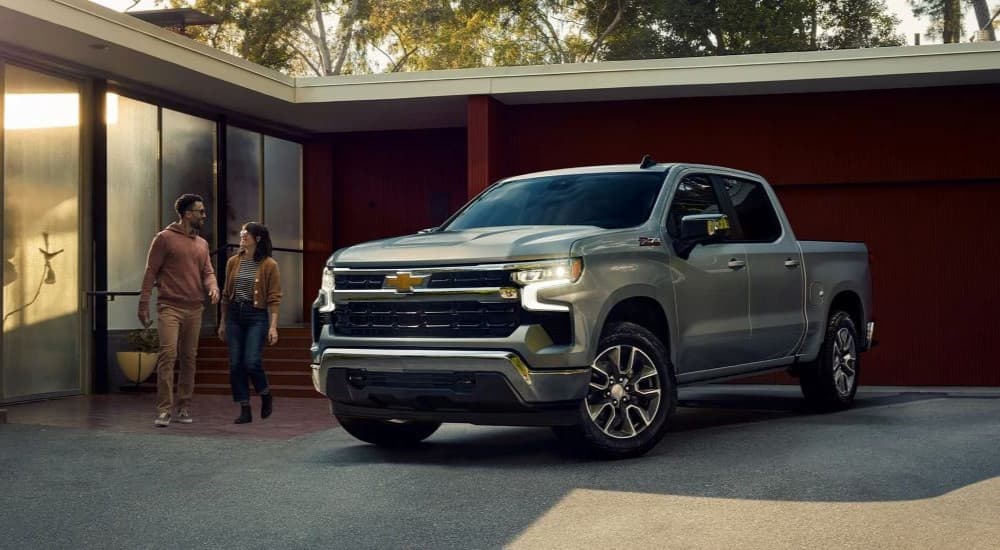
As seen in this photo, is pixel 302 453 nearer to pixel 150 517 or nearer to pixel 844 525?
pixel 150 517

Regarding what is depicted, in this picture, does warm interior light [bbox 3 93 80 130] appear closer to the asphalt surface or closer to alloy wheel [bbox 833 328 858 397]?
the asphalt surface

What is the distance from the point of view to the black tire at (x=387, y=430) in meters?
9.03

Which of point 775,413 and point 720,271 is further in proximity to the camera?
point 775,413

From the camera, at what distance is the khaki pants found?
421 inches

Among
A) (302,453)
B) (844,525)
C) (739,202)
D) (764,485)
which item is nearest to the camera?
(844,525)

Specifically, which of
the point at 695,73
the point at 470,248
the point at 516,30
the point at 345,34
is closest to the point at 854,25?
the point at 516,30

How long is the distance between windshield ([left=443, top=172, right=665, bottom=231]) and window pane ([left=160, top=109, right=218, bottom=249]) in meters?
8.09

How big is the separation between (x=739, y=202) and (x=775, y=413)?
2.41 metres

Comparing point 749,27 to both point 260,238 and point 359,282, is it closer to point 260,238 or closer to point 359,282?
point 260,238

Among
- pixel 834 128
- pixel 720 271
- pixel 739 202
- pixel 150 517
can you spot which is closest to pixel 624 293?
pixel 720 271

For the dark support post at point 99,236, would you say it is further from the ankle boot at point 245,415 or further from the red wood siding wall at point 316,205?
the red wood siding wall at point 316,205

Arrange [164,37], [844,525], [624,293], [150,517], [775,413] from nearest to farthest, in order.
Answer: [844,525] < [150,517] < [624,293] < [775,413] < [164,37]

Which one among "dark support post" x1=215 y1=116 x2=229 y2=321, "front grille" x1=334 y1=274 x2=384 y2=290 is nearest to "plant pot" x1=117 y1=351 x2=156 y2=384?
"dark support post" x1=215 y1=116 x2=229 y2=321

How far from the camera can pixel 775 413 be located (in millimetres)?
11523
